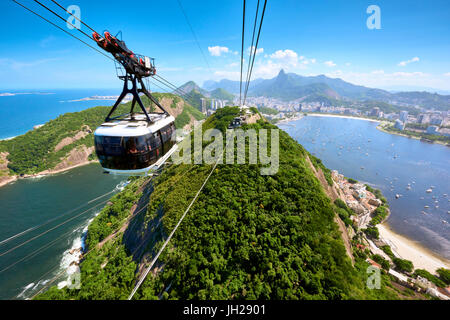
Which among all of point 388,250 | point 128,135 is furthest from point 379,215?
point 128,135

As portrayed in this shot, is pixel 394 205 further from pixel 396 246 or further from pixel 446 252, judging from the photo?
pixel 396 246

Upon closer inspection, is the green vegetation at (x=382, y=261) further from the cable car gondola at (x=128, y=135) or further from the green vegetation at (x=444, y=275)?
the cable car gondola at (x=128, y=135)

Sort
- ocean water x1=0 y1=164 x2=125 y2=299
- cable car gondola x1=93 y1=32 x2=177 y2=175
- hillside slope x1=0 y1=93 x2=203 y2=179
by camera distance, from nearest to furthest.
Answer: cable car gondola x1=93 y1=32 x2=177 y2=175 < ocean water x1=0 y1=164 x2=125 y2=299 < hillside slope x1=0 y1=93 x2=203 y2=179

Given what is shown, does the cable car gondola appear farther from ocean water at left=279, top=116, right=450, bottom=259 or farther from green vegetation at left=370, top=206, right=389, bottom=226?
ocean water at left=279, top=116, right=450, bottom=259

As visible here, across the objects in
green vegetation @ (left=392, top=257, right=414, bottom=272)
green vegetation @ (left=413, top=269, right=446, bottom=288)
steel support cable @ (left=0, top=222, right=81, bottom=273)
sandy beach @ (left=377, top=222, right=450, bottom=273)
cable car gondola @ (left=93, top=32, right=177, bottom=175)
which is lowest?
sandy beach @ (left=377, top=222, right=450, bottom=273)

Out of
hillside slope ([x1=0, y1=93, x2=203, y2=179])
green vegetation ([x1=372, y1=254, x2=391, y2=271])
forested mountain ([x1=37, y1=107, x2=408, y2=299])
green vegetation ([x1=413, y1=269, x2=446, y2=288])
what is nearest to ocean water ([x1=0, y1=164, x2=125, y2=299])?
hillside slope ([x1=0, y1=93, x2=203, y2=179])

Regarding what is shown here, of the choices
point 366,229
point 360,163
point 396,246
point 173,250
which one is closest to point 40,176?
point 173,250

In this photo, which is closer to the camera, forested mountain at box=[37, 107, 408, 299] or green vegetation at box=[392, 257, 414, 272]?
forested mountain at box=[37, 107, 408, 299]

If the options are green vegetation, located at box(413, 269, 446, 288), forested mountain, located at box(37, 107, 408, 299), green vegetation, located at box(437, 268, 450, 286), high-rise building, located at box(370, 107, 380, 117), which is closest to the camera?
forested mountain, located at box(37, 107, 408, 299)
